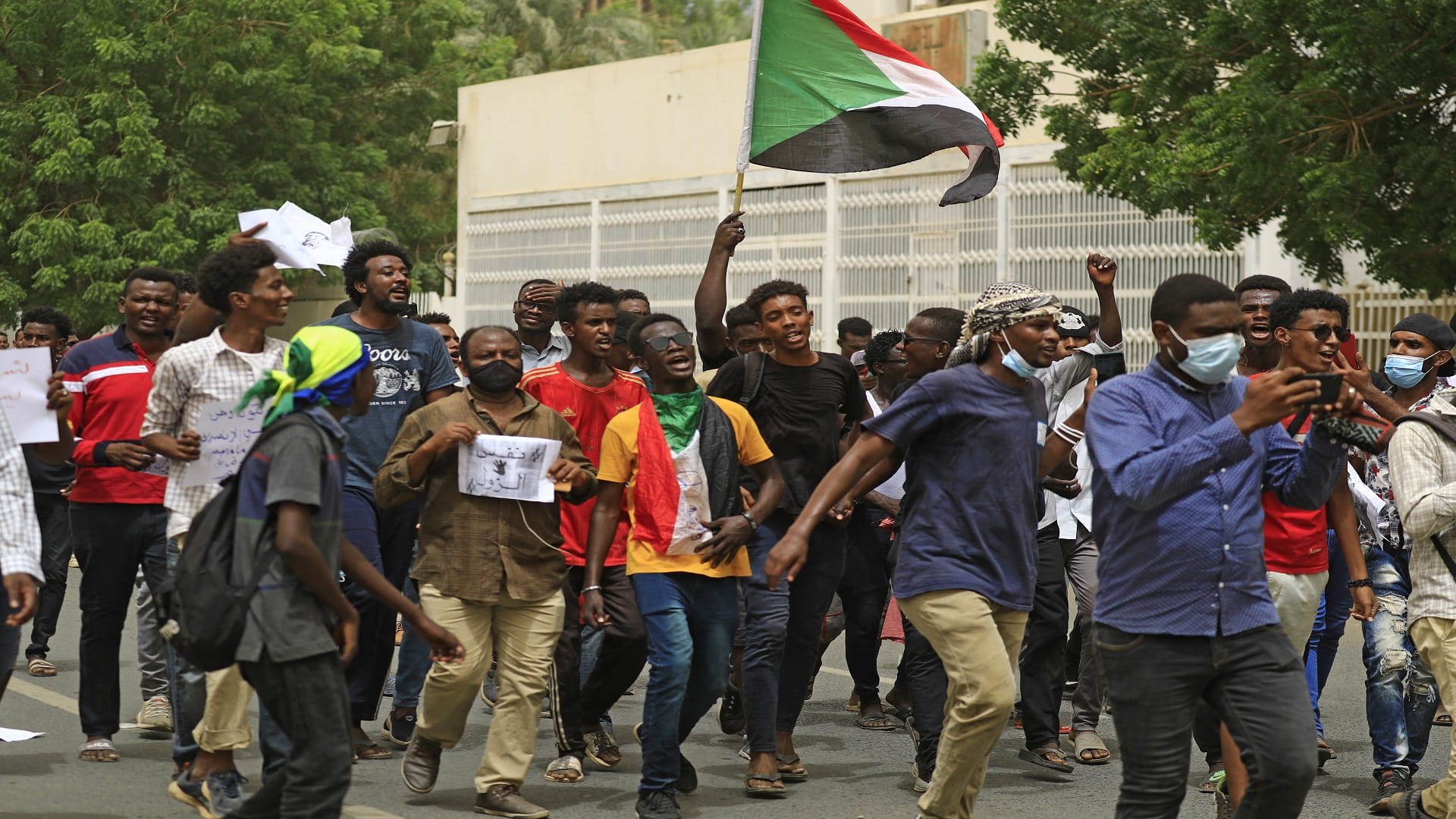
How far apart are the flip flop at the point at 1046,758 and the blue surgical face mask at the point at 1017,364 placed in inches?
93.9

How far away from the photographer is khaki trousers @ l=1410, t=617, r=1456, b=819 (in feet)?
21.2

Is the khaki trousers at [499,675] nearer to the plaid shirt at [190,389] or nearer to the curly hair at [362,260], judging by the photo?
the plaid shirt at [190,389]

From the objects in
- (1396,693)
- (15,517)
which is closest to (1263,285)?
(1396,693)

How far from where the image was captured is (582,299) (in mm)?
7852

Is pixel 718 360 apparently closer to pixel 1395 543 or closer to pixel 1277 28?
pixel 1395 543

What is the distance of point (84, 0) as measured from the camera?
28.1m

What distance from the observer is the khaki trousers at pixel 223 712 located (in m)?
6.58

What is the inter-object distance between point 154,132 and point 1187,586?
2744 centimetres

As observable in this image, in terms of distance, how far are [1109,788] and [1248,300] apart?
2326mm

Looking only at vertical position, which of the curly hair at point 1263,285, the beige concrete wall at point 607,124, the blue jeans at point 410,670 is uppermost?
the beige concrete wall at point 607,124

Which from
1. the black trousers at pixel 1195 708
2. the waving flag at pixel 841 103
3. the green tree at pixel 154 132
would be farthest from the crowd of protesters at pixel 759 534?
the green tree at pixel 154 132

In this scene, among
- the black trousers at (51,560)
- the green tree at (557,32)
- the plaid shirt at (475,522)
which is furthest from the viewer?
the green tree at (557,32)

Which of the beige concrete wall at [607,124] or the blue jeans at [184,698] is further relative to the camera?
the beige concrete wall at [607,124]

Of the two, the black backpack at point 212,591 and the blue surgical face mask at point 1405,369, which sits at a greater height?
the blue surgical face mask at point 1405,369
